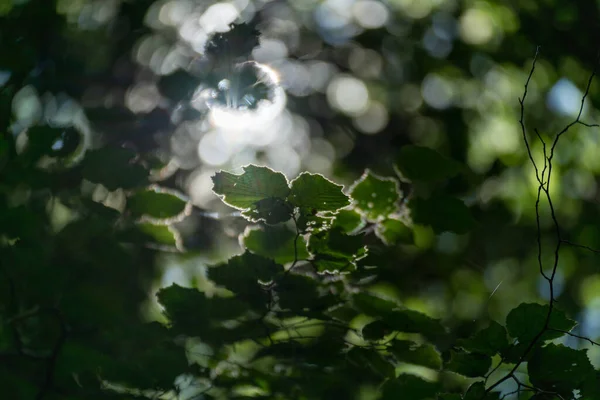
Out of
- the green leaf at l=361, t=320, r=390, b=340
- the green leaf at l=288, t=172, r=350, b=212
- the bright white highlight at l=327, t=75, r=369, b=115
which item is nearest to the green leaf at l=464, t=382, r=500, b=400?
the green leaf at l=361, t=320, r=390, b=340

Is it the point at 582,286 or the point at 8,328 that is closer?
the point at 8,328

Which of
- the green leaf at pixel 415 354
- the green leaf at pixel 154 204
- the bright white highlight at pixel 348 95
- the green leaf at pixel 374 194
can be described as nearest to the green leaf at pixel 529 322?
the green leaf at pixel 415 354

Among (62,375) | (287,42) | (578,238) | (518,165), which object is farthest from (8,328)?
(287,42)

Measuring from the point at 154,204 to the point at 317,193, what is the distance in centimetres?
29

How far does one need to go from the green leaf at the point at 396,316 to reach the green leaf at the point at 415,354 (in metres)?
0.02

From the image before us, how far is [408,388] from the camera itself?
2.24 ft

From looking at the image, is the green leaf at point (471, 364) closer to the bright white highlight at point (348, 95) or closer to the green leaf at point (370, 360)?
the green leaf at point (370, 360)

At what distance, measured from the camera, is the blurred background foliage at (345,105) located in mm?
966

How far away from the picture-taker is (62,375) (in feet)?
2.15

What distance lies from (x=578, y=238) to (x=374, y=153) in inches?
58.6

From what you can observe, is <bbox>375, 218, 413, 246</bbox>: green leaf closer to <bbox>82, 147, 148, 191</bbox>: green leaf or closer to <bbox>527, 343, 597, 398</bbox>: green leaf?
<bbox>527, 343, 597, 398</bbox>: green leaf

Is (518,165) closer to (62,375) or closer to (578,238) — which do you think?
(578,238)

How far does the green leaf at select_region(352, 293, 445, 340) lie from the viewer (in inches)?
26.6

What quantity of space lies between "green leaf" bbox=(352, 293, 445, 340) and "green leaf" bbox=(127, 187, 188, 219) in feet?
0.93
